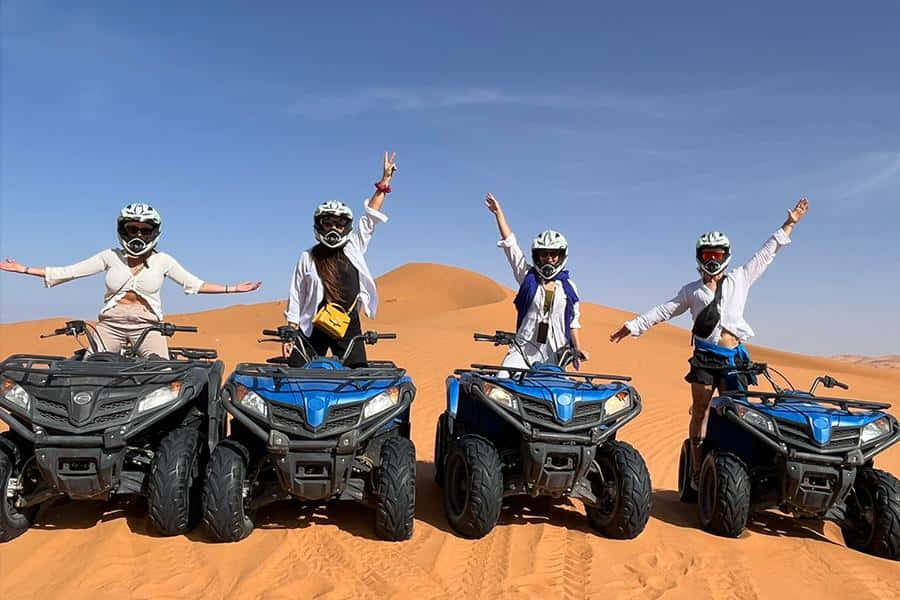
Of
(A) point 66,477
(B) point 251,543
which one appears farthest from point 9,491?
(B) point 251,543

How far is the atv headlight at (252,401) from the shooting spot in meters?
4.57

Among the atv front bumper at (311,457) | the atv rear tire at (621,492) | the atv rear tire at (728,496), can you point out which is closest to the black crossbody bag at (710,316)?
the atv rear tire at (728,496)

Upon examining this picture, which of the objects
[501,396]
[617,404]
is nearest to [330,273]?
[501,396]

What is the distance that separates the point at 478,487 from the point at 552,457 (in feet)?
1.76

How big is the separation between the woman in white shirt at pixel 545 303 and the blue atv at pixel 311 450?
1531mm

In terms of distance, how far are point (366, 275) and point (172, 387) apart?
187 centimetres

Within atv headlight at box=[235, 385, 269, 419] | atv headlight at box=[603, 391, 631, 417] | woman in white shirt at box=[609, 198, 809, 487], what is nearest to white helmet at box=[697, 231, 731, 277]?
woman in white shirt at box=[609, 198, 809, 487]

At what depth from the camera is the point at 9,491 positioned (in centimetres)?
460

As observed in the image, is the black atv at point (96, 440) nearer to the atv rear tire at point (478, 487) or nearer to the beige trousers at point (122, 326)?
the beige trousers at point (122, 326)

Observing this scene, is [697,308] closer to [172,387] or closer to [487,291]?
[172,387]

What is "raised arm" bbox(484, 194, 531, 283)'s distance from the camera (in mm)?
6316

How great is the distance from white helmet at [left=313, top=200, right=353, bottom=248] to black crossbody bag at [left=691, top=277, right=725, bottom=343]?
126 inches

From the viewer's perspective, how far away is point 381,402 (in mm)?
4766

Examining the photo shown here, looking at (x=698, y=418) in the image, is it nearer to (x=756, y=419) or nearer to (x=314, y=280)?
(x=756, y=419)
